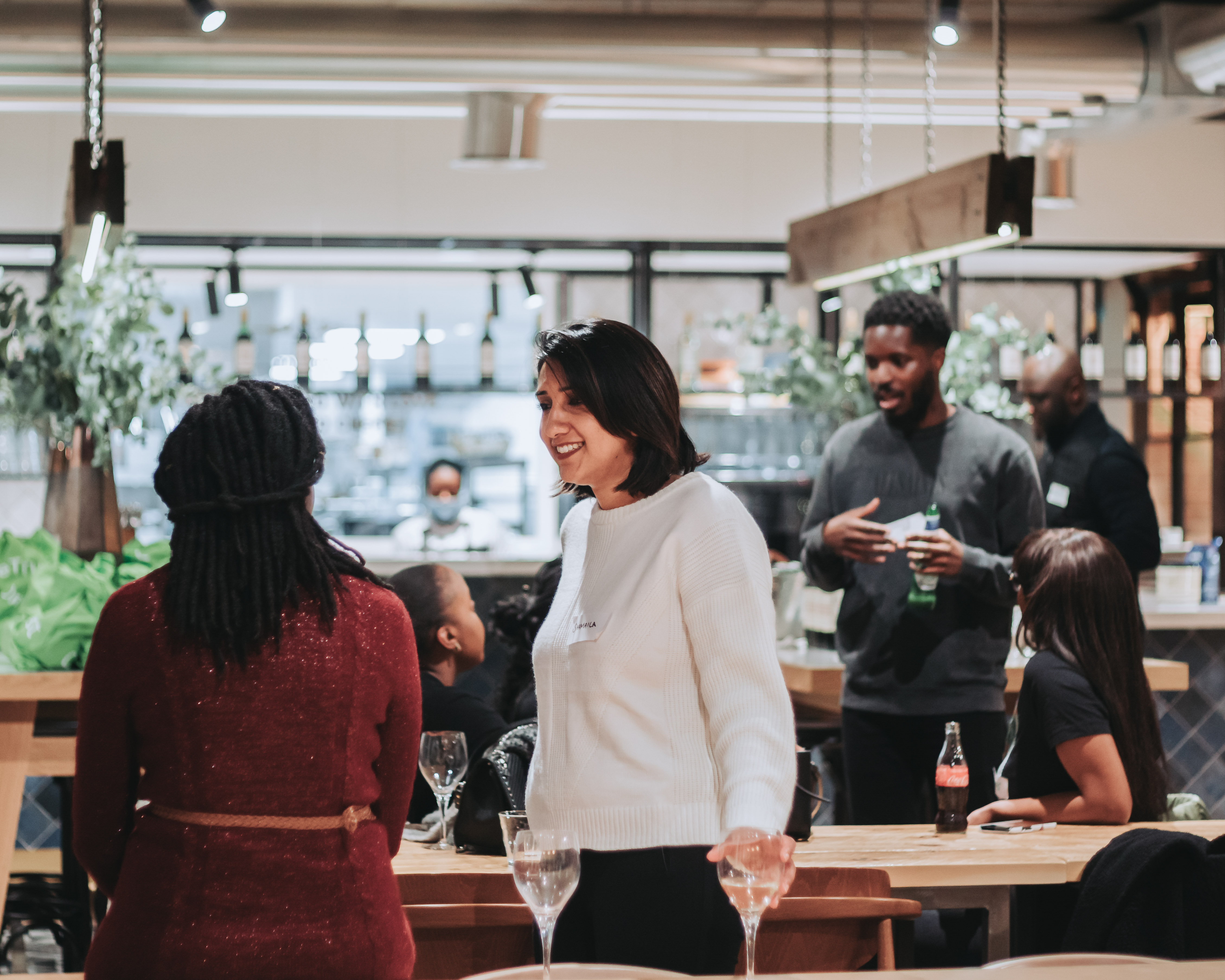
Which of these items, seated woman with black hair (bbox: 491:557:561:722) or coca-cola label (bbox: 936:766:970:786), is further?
seated woman with black hair (bbox: 491:557:561:722)

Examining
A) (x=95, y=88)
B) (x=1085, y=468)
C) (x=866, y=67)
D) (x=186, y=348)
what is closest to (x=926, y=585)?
(x=1085, y=468)

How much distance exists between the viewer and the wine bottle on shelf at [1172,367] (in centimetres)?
739

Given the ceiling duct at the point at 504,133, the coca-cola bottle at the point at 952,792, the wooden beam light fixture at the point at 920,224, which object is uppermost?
the ceiling duct at the point at 504,133

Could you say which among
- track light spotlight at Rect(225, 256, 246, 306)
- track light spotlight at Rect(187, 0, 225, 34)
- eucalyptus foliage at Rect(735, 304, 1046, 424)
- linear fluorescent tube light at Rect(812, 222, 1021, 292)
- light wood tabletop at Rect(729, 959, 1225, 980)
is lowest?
light wood tabletop at Rect(729, 959, 1225, 980)

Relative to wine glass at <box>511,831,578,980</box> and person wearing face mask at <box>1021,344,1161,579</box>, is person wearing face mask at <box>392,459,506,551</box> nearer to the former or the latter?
person wearing face mask at <box>1021,344,1161,579</box>

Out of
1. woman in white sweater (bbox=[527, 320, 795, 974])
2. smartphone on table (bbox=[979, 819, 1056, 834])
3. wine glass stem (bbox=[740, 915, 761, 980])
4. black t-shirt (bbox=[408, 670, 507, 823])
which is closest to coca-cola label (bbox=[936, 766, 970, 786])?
smartphone on table (bbox=[979, 819, 1056, 834])

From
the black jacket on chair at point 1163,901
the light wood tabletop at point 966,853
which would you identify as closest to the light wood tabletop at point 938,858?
the light wood tabletop at point 966,853

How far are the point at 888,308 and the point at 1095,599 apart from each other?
1.05 m

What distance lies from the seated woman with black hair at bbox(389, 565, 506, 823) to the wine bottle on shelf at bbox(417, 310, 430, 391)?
4294mm

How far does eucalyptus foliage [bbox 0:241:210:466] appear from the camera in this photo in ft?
13.9

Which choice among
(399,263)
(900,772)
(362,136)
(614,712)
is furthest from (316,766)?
(399,263)

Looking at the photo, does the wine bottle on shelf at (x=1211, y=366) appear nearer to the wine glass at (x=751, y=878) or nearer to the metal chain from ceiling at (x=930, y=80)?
the metal chain from ceiling at (x=930, y=80)

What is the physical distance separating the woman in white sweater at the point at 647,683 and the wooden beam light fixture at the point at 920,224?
195 centimetres

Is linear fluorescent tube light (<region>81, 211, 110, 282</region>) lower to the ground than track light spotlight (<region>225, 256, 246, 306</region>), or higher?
lower
